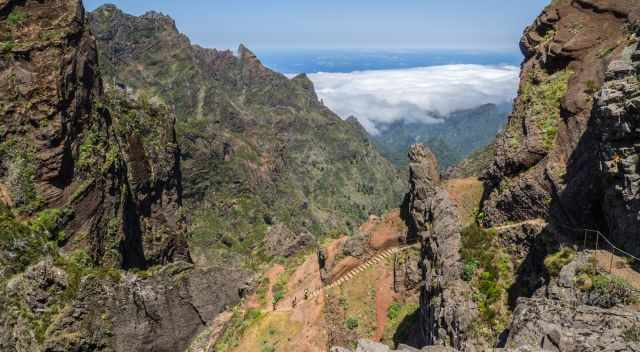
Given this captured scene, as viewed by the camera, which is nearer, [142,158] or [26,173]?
[26,173]

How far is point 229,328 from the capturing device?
40.0m

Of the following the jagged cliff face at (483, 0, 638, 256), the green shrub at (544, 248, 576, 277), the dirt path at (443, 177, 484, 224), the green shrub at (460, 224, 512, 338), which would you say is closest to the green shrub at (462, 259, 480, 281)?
the green shrub at (460, 224, 512, 338)

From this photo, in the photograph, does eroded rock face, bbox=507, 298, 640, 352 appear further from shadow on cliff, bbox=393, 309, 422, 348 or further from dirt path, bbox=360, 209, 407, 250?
dirt path, bbox=360, 209, 407, 250

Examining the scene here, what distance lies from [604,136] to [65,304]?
117 ft

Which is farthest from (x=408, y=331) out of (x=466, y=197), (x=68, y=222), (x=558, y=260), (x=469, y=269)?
(x=68, y=222)

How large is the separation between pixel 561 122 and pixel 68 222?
1592 inches

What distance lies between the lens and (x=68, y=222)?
40531 millimetres

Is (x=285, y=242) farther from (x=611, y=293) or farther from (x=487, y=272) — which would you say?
(x=611, y=293)

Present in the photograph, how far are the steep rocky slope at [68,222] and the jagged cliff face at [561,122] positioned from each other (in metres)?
29.1

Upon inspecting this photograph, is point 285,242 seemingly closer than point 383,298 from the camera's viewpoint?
No

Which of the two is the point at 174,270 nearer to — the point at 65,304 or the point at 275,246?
the point at 65,304

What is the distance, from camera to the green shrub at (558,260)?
666 inches

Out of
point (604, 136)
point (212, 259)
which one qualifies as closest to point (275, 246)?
point (212, 259)

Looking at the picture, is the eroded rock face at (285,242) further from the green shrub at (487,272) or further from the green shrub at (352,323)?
the green shrub at (487,272)
